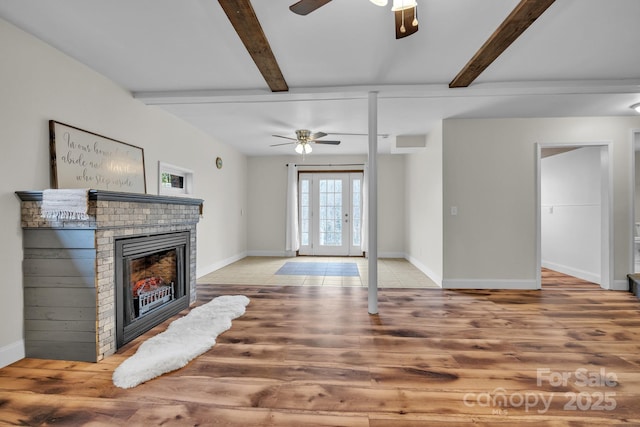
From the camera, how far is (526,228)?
13.0 ft

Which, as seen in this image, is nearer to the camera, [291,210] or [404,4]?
[404,4]

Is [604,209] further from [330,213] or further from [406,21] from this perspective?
[330,213]

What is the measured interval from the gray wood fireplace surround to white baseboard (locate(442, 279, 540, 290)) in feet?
12.6

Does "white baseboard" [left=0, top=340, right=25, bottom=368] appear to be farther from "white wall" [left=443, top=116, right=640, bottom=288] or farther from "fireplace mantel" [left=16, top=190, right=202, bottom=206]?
"white wall" [left=443, top=116, right=640, bottom=288]

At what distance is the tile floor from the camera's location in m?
4.25

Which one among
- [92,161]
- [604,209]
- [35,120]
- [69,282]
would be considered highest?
[35,120]

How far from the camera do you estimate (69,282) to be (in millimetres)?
2059

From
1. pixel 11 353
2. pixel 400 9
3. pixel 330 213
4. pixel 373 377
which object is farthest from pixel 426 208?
pixel 11 353

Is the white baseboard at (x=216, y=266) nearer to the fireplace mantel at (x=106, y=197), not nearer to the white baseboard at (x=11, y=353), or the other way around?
the fireplace mantel at (x=106, y=197)

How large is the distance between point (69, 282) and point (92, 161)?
3.81 feet

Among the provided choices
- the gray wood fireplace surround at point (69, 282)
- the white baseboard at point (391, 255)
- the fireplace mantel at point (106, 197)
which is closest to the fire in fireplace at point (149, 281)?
the gray wood fireplace surround at point (69, 282)

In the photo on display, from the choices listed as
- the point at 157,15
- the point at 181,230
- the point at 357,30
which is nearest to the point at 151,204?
the point at 181,230

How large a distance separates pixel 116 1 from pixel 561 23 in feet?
10.0

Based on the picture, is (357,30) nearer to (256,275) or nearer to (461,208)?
(461,208)
